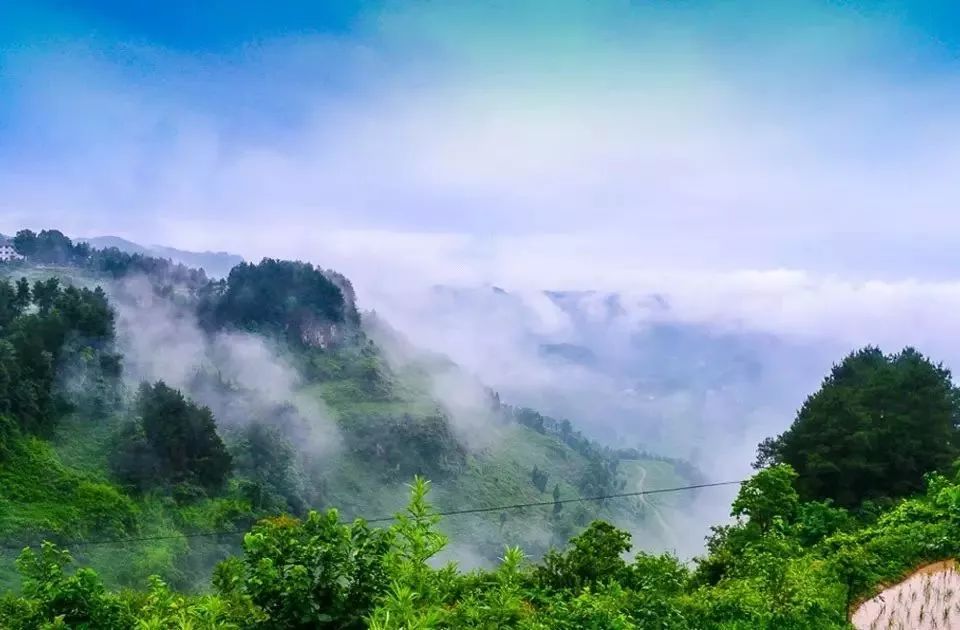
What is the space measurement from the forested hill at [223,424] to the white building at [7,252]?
1.50m

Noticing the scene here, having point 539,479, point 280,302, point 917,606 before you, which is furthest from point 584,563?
point 539,479

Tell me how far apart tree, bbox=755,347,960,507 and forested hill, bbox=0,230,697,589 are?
121 feet

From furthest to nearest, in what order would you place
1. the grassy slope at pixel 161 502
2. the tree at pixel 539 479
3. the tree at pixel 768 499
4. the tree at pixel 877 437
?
the tree at pixel 539 479, the grassy slope at pixel 161 502, the tree at pixel 877 437, the tree at pixel 768 499

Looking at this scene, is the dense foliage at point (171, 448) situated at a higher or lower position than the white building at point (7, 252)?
lower

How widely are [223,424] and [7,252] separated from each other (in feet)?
168

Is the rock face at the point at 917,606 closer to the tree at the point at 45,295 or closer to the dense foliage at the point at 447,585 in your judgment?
the dense foliage at the point at 447,585

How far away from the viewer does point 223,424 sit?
77812 millimetres

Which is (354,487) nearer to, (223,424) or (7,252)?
(223,424)

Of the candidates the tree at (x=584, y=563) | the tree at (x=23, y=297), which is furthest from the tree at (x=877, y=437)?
the tree at (x=23, y=297)

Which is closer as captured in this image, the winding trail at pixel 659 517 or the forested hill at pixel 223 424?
the forested hill at pixel 223 424

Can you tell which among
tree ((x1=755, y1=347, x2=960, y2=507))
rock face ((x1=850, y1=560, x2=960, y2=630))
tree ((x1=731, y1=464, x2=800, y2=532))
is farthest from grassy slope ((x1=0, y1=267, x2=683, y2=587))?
rock face ((x1=850, y1=560, x2=960, y2=630))

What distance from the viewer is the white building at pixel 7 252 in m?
99.2

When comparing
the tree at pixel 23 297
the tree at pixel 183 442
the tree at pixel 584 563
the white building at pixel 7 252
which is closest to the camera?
the tree at pixel 584 563

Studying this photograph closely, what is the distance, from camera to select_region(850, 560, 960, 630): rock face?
402 inches
